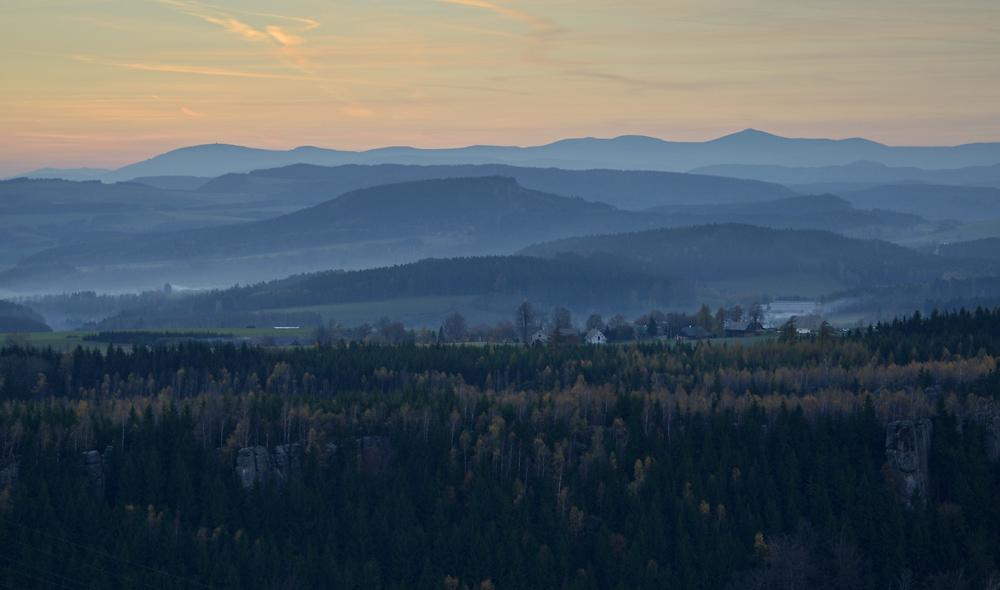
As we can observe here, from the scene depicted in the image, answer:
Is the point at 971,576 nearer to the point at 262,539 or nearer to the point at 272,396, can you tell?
the point at 262,539

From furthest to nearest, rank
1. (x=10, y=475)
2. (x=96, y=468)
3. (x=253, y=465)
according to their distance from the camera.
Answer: (x=253, y=465) < (x=96, y=468) < (x=10, y=475)

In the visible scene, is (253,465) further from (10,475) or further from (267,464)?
(10,475)

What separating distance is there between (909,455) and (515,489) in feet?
121

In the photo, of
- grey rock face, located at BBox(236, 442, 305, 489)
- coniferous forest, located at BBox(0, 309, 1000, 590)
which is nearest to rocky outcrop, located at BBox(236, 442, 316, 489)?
grey rock face, located at BBox(236, 442, 305, 489)

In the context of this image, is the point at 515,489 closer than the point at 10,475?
No

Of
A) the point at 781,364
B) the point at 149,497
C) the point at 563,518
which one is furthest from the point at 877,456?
the point at 149,497

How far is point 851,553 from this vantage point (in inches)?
3939

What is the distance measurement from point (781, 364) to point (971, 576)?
6473 cm

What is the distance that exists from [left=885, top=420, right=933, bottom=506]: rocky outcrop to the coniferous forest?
248 mm

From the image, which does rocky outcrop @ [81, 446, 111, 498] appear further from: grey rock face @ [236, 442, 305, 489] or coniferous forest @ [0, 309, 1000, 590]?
grey rock face @ [236, 442, 305, 489]

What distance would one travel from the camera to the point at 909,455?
11281 centimetres

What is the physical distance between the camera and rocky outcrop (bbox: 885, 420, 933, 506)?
111125mm

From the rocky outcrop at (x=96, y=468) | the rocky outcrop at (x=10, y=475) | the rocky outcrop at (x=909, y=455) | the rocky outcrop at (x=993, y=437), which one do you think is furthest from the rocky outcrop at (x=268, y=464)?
the rocky outcrop at (x=993, y=437)

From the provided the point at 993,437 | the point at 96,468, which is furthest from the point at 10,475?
the point at 993,437
